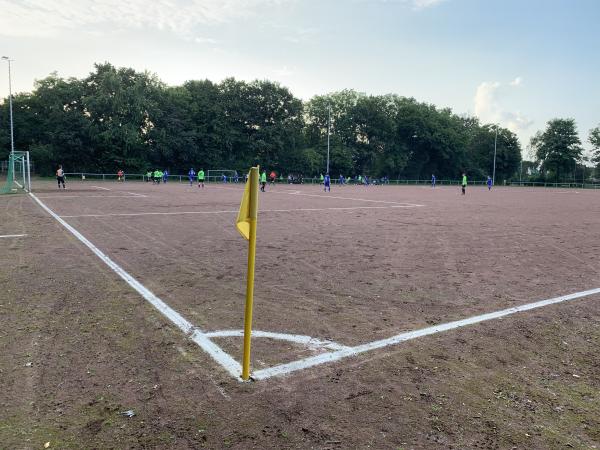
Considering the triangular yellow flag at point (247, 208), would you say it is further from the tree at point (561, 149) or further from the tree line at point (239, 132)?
the tree at point (561, 149)

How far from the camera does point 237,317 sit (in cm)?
547

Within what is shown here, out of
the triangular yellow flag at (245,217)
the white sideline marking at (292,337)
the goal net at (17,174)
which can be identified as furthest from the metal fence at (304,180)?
the triangular yellow flag at (245,217)

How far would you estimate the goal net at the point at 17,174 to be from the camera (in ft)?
97.8

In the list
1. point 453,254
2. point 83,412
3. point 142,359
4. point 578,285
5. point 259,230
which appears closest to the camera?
point 83,412

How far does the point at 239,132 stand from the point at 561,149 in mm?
66284

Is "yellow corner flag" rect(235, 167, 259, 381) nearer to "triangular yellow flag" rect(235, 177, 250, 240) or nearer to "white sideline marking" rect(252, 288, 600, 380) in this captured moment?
"triangular yellow flag" rect(235, 177, 250, 240)

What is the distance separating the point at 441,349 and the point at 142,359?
2896 millimetres

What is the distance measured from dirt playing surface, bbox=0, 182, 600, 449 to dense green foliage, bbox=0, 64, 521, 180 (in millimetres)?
53027

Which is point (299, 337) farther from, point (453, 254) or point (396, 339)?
point (453, 254)

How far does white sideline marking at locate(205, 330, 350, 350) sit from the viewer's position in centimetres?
461

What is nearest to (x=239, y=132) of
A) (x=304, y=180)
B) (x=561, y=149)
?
(x=304, y=180)

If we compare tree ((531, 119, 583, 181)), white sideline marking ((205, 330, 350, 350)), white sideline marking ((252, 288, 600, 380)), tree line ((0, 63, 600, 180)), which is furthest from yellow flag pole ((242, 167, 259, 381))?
tree ((531, 119, 583, 181))

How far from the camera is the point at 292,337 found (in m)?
4.83

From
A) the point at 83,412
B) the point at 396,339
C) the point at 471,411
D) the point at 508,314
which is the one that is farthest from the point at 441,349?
the point at 83,412
